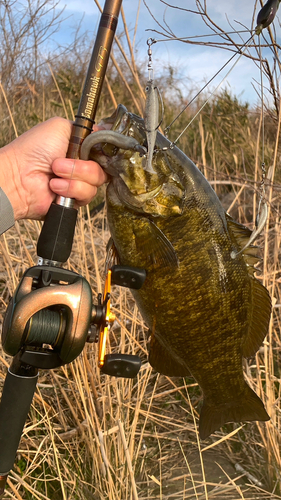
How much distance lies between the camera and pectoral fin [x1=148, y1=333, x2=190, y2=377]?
1.68m

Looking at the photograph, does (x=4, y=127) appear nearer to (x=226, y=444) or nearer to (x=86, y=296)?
(x=226, y=444)

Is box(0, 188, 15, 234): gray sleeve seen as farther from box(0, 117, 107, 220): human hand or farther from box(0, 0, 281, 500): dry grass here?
box(0, 0, 281, 500): dry grass

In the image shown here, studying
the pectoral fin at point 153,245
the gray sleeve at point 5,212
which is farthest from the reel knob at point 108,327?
the gray sleeve at point 5,212

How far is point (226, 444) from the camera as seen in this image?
2809 mm

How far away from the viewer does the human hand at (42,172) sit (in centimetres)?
149

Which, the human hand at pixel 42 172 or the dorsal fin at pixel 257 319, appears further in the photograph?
the dorsal fin at pixel 257 319

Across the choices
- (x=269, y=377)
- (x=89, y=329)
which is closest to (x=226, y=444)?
(x=269, y=377)

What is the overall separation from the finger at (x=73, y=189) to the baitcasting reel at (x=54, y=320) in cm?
34

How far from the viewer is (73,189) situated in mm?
1476

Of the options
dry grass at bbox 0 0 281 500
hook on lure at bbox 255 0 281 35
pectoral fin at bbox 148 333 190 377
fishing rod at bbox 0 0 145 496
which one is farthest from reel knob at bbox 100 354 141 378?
hook on lure at bbox 255 0 281 35

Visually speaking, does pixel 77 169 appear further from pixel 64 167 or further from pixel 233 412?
pixel 233 412

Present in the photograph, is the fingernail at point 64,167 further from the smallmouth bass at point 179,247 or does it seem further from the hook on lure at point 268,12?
the hook on lure at point 268,12

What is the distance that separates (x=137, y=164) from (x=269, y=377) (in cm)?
150

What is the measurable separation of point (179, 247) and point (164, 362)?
502mm
